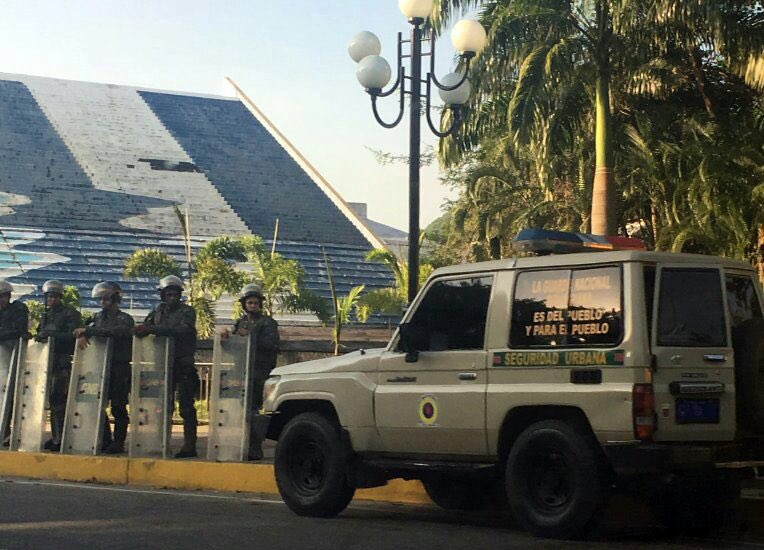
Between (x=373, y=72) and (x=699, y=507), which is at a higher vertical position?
(x=373, y=72)

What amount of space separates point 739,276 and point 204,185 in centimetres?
4784

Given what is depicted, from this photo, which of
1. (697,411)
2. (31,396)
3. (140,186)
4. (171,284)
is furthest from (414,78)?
(140,186)

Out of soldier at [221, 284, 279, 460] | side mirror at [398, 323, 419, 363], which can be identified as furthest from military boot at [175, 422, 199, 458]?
side mirror at [398, 323, 419, 363]

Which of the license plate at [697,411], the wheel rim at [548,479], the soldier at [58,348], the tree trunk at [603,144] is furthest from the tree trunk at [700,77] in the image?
the wheel rim at [548,479]

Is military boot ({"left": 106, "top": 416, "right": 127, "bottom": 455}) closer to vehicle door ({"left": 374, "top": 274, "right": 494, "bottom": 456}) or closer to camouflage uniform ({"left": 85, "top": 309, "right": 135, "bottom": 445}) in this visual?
camouflage uniform ({"left": 85, "top": 309, "right": 135, "bottom": 445})

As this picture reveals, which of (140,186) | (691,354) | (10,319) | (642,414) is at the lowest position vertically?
(642,414)

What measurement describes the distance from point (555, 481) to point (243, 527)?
2.28 meters

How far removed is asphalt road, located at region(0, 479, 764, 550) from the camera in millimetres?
8562

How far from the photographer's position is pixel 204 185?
55.7 m

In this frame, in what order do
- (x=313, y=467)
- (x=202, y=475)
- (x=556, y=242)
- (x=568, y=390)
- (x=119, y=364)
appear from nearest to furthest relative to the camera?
(x=568, y=390) → (x=556, y=242) → (x=313, y=467) → (x=202, y=475) → (x=119, y=364)

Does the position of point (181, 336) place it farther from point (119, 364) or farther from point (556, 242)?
point (556, 242)

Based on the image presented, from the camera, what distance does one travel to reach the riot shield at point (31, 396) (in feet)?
49.4

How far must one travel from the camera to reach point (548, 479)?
28.7 ft

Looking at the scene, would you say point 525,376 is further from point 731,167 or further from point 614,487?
point 731,167
